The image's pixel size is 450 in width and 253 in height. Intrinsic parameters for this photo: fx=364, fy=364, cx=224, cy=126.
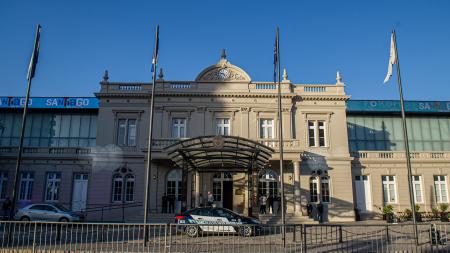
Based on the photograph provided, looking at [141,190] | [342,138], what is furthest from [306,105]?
[141,190]

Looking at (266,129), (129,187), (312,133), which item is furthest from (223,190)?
(312,133)

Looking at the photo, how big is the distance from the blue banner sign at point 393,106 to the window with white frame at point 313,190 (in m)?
11.6

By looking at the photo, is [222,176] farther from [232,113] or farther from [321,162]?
[321,162]

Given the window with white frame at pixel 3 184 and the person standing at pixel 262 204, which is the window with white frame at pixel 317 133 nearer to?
the person standing at pixel 262 204

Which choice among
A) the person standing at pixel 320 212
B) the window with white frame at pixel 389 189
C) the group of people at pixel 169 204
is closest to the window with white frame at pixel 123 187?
the group of people at pixel 169 204

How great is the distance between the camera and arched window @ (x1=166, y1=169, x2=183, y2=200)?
27.5 m

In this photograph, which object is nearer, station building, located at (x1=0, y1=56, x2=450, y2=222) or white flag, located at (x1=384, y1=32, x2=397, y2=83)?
white flag, located at (x1=384, y1=32, x2=397, y2=83)

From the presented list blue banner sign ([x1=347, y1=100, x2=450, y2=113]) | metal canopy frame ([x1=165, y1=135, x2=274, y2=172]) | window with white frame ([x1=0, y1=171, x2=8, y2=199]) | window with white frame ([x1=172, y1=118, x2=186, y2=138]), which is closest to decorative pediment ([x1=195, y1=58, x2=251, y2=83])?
window with white frame ([x1=172, y1=118, x2=186, y2=138])

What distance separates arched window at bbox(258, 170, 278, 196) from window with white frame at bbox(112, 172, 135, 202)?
32.0 ft

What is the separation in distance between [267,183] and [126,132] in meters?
11.7

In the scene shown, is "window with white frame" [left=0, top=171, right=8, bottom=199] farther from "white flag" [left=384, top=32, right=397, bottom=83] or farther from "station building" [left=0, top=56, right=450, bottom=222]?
"white flag" [left=384, top=32, right=397, bottom=83]

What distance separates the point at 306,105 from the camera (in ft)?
95.6

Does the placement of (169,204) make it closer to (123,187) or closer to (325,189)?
(123,187)

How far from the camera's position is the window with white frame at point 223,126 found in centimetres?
2866
